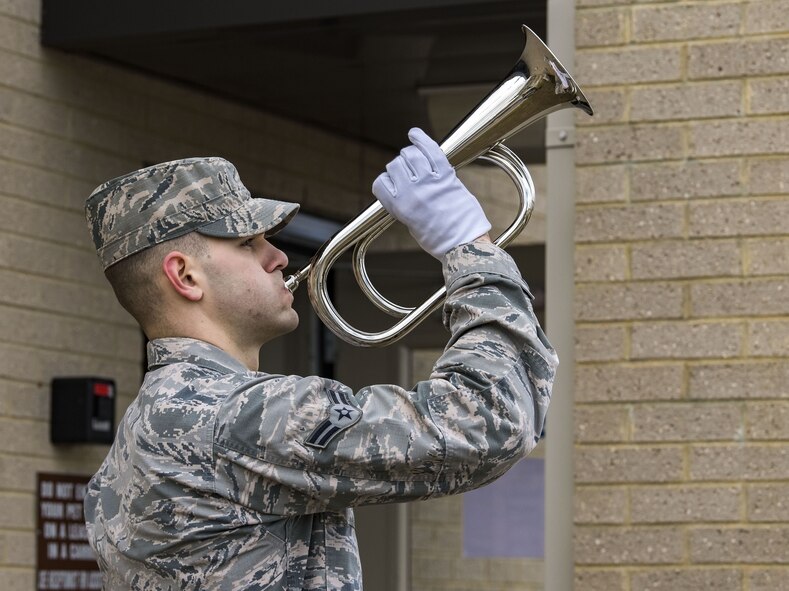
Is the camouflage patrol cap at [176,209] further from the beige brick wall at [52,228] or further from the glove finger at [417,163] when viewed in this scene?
the beige brick wall at [52,228]

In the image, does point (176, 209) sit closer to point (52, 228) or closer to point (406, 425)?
point (406, 425)

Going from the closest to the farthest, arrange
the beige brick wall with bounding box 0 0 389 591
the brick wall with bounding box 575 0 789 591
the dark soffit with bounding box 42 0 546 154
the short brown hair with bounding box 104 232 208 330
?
the short brown hair with bounding box 104 232 208 330, the brick wall with bounding box 575 0 789 591, the dark soffit with bounding box 42 0 546 154, the beige brick wall with bounding box 0 0 389 591

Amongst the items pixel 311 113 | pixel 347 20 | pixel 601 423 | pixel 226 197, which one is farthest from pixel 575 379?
pixel 311 113

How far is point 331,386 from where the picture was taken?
7.87ft

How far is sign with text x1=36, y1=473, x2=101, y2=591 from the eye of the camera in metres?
5.46

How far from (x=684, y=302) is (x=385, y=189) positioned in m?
2.02

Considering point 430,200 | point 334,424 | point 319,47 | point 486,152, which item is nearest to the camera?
point 334,424

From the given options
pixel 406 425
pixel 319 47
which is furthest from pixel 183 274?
pixel 319 47

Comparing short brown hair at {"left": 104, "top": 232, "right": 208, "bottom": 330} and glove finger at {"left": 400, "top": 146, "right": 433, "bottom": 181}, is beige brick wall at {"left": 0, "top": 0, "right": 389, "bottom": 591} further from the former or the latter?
glove finger at {"left": 400, "top": 146, "right": 433, "bottom": 181}

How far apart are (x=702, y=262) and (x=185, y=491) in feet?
7.64

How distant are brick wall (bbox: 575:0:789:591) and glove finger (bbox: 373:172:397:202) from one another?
78.3 inches

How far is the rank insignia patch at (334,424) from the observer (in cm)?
235

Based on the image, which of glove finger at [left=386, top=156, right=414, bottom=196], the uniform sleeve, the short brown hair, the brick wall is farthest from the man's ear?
the brick wall

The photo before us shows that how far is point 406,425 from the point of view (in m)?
2.35
